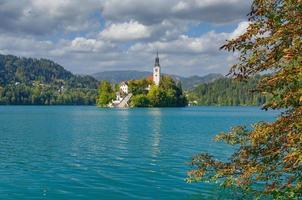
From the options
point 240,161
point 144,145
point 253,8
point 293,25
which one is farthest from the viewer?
point 144,145

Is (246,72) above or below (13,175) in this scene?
above

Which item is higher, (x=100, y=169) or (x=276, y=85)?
(x=276, y=85)

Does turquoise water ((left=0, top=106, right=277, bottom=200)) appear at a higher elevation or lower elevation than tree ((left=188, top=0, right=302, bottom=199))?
lower

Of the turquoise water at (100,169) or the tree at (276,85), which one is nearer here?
the tree at (276,85)

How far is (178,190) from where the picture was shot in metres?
29.9

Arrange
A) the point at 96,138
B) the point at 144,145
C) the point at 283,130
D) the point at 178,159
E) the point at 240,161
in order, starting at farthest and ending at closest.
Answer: the point at 96,138 → the point at 144,145 → the point at 178,159 → the point at 240,161 → the point at 283,130

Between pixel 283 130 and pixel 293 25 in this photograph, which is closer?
pixel 293 25

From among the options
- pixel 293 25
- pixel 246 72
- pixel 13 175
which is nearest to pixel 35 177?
pixel 13 175

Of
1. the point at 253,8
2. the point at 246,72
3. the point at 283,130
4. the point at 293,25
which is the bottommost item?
the point at 283,130

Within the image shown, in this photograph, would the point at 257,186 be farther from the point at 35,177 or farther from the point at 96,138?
the point at 96,138

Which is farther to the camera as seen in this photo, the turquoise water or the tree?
the turquoise water

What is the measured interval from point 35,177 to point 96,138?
110 ft

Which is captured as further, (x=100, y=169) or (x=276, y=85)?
(x=100, y=169)

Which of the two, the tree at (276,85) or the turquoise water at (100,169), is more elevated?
the tree at (276,85)
